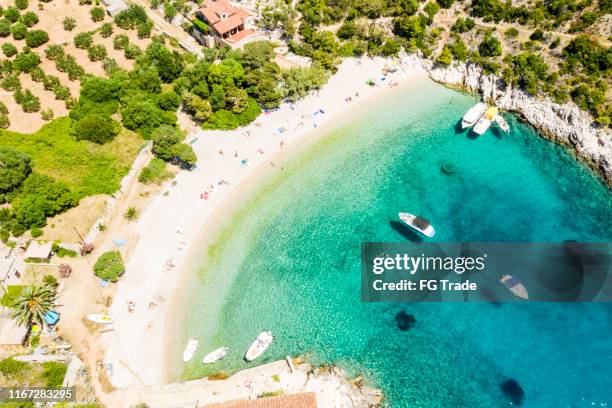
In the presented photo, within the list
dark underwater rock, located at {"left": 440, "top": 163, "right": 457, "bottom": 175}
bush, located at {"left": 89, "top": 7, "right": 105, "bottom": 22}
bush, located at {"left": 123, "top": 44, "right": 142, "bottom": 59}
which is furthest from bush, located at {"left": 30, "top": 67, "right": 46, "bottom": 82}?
dark underwater rock, located at {"left": 440, "top": 163, "right": 457, "bottom": 175}

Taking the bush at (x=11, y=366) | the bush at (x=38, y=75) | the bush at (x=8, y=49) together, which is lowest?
the bush at (x=11, y=366)

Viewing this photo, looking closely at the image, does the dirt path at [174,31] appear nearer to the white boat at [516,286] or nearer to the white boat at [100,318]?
the white boat at [100,318]

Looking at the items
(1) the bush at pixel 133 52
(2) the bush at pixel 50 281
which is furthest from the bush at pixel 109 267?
(1) the bush at pixel 133 52

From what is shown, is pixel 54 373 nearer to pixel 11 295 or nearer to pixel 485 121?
pixel 11 295

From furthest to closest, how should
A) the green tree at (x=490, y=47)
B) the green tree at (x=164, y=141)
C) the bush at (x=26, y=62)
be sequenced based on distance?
the bush at (x=26, y=62), the green tree at (x=490, y=47), the green tree at (x=164, y=141)

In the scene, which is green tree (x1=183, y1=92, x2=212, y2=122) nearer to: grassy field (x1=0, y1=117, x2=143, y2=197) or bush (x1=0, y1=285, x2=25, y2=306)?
grassy field (x1=0, y1=117, x2=143, y2=197)

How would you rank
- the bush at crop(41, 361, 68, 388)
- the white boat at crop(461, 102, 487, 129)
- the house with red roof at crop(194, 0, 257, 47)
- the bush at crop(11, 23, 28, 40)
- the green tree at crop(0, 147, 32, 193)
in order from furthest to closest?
the bush at crop(11, 23, 28, 40)
the house with red roof at crop(194, 0, 257, 47)
the white boat at crop(461, 102, 487, 129)
the green tree at crop(0, 147, 32, 193)
the bush at crop(41, 361, 68, 388)

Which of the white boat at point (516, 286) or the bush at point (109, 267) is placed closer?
the white boat at point (516, 286)
